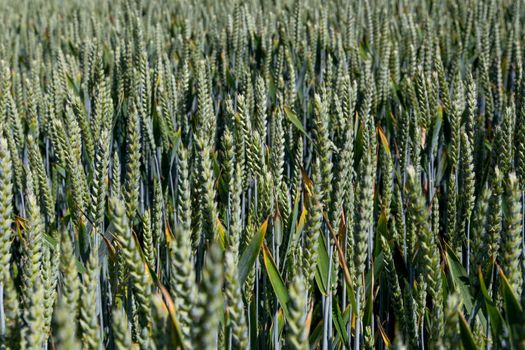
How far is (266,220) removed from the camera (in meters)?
1.01

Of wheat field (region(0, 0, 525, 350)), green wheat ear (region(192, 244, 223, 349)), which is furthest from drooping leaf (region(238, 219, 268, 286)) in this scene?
green wheat ear (region(192, 244, 223, 349))

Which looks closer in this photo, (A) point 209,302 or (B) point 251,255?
(A) point 209,302

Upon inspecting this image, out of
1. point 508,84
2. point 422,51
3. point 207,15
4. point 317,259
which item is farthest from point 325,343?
point 207,15

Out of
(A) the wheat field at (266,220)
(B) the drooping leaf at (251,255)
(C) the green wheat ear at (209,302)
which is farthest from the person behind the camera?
(B) the drooping leaf at (251,255)

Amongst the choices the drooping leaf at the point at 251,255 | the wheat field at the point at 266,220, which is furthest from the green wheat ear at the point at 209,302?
the drooping leaf at the point at 251,255

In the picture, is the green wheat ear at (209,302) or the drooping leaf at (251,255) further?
the drooping leaf at (251,255)

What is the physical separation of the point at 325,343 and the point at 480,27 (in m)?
2.28

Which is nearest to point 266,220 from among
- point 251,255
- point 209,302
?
point 251,255

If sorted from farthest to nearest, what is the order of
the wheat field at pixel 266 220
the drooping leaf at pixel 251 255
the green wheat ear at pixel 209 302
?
the drooping leaf at pixel 251 255 < the wheat field at pixel 266 220 < the green wheat ear at pixel 209 302

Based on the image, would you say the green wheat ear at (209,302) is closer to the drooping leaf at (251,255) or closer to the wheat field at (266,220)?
the wheat field at (266,220)

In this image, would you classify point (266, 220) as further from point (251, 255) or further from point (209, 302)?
point (209, 302)

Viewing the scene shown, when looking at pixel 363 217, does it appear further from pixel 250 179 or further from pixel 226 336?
pixel 250 179

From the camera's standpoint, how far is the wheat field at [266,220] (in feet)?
2.34

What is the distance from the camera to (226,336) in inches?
28.9
